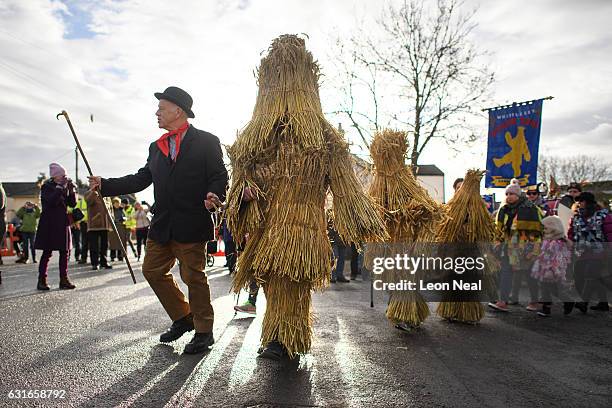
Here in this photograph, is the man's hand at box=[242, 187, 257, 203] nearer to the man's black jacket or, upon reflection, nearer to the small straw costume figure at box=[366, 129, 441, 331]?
the man's black jacket

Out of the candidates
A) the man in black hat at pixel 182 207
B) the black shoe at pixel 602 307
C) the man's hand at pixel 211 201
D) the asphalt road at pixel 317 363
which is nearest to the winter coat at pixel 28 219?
the asphalt road at pixel 317 363

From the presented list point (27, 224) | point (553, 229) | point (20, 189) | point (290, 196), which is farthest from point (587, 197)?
point (20, 189)

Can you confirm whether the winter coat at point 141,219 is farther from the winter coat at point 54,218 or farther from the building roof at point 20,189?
the building roof at point 20,189

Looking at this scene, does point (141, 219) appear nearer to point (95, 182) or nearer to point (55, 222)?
point (55, 222)

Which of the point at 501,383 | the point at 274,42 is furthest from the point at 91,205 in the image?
the point at 501,383

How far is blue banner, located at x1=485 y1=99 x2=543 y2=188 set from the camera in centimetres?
1077

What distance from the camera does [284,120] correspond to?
13.3 feet

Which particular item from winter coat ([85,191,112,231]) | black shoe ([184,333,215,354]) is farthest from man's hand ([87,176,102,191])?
winter coat ([85,191,112,231])

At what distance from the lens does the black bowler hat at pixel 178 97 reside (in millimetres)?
4434

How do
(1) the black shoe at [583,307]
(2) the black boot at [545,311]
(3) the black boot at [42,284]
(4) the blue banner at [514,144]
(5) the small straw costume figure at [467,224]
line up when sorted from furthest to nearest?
(4) the blue banner at [514,144]
(3) the black boot at [42,284]
(1) the black shoe at [583,307]
(2) the black boot at [545,311]
(5) the small straw costume figure at [467,224]

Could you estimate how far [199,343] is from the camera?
413cm

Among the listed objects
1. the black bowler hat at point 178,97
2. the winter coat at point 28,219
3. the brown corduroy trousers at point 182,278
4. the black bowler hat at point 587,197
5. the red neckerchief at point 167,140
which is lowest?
the brown corduroy trousers at point 182,278

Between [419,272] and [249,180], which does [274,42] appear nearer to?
[249,180]

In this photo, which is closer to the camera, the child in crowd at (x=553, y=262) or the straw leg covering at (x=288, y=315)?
the straw leg covering at (x=288, y=315)
